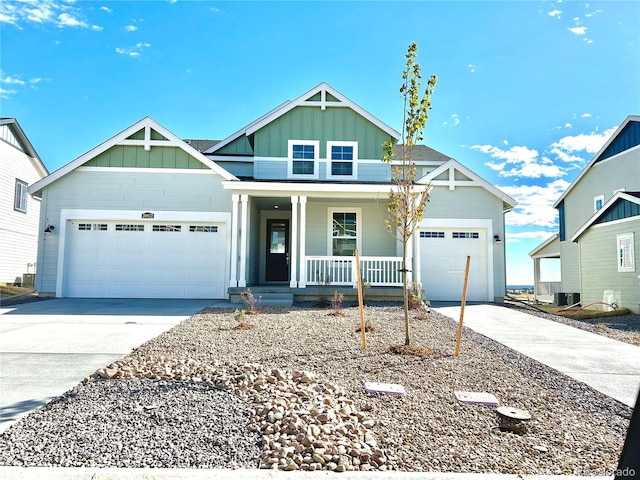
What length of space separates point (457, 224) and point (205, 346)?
33.2 ft

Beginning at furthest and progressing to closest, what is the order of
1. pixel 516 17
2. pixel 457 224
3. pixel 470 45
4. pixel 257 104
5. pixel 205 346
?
1. pixel 257 104
2. pixel 457 224
3. pixel 470 45
4. pixel 516 17
5. pixel 205 346

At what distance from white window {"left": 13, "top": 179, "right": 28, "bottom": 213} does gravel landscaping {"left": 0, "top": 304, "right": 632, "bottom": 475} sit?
1627cm

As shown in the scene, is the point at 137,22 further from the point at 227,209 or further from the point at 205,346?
the point at 205,346

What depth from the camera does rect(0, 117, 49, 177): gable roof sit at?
1605 centimetres

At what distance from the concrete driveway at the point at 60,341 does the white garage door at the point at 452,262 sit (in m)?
7.50

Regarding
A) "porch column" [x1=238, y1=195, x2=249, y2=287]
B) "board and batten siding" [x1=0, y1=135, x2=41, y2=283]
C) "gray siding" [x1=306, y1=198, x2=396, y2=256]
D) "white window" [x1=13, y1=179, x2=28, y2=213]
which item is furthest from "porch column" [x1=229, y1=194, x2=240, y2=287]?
"white window" [x1=13, y1=179, x2=28, y2=213]

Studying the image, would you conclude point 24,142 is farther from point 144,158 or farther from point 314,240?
point 314,240

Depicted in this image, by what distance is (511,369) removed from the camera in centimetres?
472

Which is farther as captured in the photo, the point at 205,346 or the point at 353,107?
the point at 353,107

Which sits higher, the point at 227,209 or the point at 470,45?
the point at 470,45

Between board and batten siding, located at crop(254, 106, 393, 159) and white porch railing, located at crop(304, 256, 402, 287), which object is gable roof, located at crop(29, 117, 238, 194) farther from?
white porch railing, located at crop(304, 256, 402, 287)

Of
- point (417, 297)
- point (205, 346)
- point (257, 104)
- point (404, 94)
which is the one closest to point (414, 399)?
point (205, 346)

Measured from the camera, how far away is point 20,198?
57.0ft

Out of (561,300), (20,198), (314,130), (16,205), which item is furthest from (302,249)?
(20,198)
